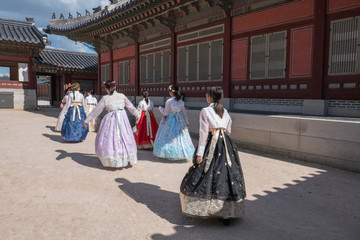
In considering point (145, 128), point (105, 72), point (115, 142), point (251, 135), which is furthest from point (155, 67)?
point (115, 142)

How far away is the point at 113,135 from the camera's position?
4453mm

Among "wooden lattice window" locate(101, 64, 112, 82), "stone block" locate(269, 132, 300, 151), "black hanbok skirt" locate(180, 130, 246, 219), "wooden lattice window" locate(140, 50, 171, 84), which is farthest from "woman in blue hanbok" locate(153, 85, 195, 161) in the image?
"wooden lattice window" locate(101, 64, 112, 82)

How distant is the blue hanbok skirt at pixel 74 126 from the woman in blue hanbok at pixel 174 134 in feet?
8.78

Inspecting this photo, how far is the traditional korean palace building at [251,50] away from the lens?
586 cm

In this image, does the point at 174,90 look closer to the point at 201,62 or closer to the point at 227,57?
the point at 227,57

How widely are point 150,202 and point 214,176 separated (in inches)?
39.3

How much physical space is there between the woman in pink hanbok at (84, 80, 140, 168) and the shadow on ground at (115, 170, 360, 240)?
0.52 m

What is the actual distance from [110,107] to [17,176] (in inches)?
69.2

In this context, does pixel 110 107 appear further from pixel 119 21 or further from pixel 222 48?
pixel 119 21

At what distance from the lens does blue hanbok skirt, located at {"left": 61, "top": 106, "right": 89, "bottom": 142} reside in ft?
22.4

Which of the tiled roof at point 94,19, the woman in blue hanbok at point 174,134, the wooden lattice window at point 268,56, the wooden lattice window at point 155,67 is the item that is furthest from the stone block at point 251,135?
the tiled roof at point 94,19

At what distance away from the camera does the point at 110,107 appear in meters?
4.52

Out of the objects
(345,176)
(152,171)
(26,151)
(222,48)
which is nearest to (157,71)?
(222,48)

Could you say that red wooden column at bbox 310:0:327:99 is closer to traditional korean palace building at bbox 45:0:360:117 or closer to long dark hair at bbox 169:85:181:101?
traditional korean palace building at bbox 45:0:360:117
